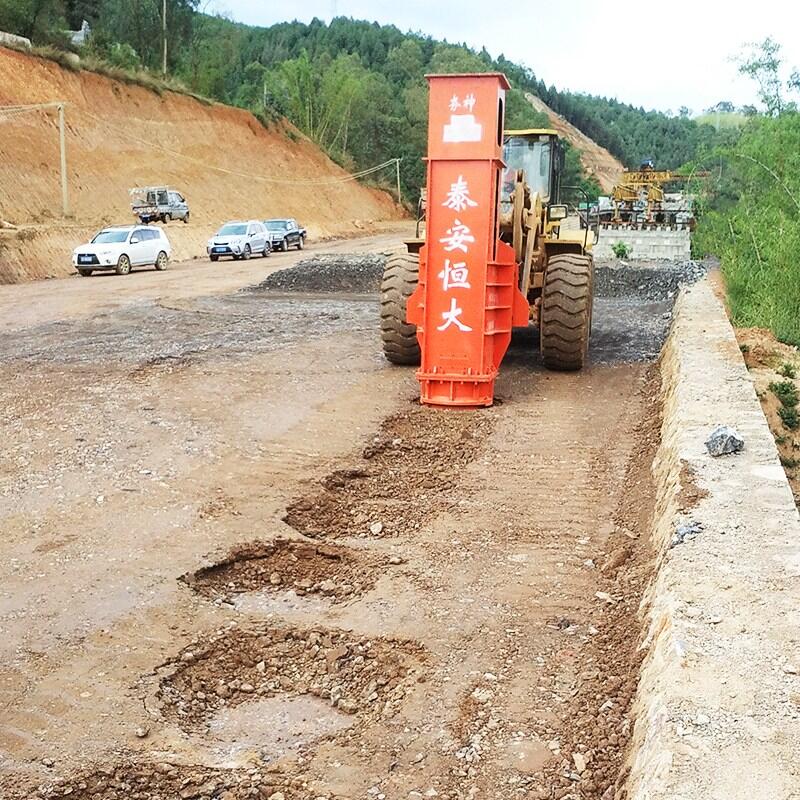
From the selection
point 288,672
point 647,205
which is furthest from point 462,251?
point 647,205

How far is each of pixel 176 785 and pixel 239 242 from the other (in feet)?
94.5

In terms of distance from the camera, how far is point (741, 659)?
3297mm

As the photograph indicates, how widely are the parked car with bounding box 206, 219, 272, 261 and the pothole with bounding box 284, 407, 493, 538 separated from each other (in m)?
23.2

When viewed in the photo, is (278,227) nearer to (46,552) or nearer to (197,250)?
(197,250)

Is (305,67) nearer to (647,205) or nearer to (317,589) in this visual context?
(647,205)

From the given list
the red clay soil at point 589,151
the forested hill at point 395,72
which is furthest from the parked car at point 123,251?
the red clay soil at point 589,151

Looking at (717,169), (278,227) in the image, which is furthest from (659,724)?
(278,227)

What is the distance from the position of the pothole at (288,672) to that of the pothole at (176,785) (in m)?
0.35

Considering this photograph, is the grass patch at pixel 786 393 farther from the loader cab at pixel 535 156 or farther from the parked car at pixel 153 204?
the parked car at pixel 153 204

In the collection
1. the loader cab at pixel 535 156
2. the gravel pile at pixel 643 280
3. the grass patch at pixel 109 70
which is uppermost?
the grass patch at pixel 109 70

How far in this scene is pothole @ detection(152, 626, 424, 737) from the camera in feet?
13.0

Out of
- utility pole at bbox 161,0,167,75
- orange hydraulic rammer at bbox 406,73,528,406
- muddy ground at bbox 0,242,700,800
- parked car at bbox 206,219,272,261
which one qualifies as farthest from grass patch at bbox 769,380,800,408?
utility pole at bbox 161,0,167,75

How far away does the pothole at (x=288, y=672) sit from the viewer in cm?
396

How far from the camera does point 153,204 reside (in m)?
36.0
